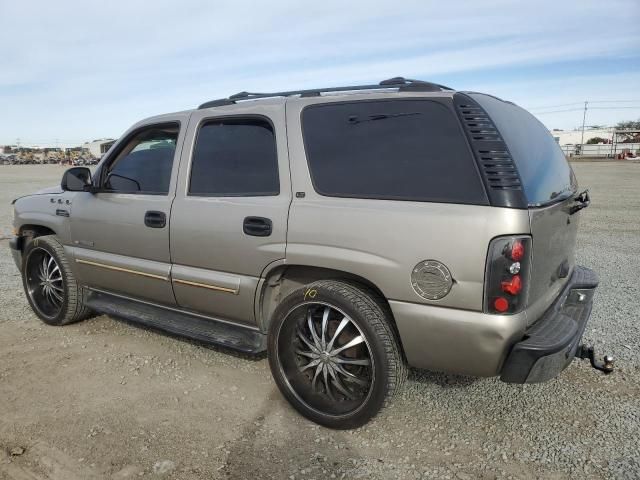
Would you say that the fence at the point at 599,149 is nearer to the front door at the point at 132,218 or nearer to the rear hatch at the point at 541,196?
the rear hatch at the point at 541,196

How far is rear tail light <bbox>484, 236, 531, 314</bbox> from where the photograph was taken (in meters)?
2.36

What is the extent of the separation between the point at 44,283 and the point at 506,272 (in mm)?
4160

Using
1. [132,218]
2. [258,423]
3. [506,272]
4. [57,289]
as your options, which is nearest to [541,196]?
[506,272]

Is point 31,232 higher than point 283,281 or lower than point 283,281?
higher

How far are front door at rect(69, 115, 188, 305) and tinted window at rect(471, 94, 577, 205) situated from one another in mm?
2201

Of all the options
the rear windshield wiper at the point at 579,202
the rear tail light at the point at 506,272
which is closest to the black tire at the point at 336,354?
the rear tail light at the point at 506,272

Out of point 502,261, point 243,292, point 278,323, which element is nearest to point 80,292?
point 243,292

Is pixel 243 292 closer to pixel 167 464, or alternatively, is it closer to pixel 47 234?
pixel 167 464

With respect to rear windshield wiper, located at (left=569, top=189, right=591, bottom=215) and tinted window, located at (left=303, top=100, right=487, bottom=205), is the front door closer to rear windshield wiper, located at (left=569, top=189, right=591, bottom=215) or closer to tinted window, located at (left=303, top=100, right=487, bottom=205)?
tinted window, located at (left=303, top=100, right=487, bottom=205)

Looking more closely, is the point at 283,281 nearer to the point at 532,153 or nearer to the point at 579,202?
the point at 532,153

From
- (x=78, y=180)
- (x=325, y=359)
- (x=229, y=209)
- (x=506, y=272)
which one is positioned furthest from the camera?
(x=78, y=180)

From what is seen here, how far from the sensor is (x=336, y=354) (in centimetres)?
287

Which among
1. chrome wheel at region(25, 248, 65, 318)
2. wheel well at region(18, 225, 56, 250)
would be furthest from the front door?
wheel well at region(18, 225, 56, 250)

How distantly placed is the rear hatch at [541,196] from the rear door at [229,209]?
1.30 meters
